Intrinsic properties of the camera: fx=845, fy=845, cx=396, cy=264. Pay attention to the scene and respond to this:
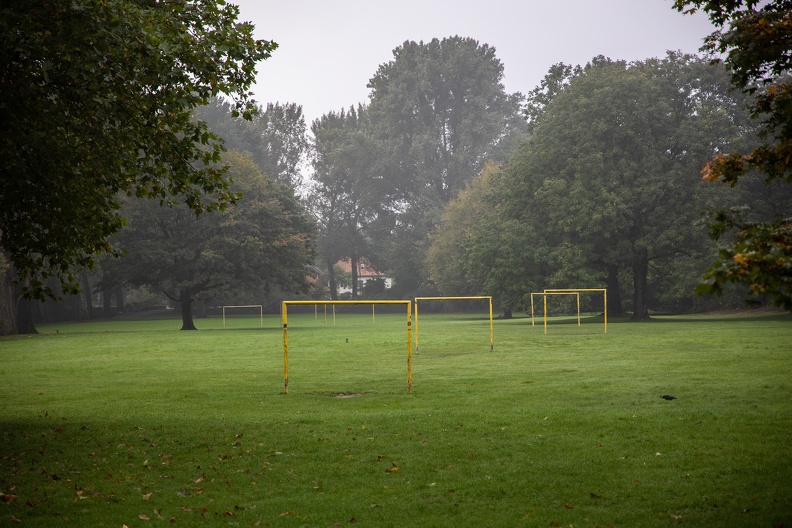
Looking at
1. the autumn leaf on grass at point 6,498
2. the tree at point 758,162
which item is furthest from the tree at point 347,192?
the autumn leaf on grass at point 6,498

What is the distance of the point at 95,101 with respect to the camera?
38.4 feet

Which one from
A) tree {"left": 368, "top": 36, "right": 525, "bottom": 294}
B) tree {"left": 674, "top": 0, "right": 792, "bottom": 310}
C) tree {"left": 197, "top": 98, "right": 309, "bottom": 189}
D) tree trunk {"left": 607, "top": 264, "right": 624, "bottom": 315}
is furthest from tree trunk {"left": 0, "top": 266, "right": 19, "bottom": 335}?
tree {"left": 368, "top": 36, "right": 525, "bottom": 294}

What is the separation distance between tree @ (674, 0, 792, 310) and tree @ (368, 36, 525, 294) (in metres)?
83.9

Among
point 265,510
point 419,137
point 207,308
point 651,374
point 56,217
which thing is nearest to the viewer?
point 265,510

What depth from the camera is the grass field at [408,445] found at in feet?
28.2

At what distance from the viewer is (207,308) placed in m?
84.6

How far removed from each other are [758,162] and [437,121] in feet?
298

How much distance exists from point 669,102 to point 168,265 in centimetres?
3205

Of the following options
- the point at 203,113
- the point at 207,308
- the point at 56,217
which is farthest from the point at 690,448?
the point at 203,113

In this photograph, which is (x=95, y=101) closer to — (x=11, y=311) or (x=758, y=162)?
(x=758, y=162)

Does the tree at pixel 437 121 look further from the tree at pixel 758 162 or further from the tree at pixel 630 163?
the tree at pixel 758 162

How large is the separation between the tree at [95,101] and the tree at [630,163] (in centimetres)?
3755

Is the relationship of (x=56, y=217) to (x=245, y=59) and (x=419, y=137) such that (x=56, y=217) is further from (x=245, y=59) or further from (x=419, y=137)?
(x=419, y=137)

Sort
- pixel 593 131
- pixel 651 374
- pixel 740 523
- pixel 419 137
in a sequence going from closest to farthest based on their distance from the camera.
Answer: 1. pixel 740 523
2. pixel 651 374
3. pixel 593 131
4. pixel 419 137
